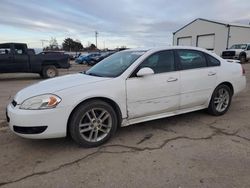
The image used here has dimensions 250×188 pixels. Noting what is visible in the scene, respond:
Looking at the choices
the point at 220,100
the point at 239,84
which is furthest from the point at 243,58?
the point at 220,100

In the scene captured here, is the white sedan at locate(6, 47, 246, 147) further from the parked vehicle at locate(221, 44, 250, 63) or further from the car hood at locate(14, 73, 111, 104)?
the parked vehicle at locate(221, 44, 250, 63)

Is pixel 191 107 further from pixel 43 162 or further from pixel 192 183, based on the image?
pixel 43 162

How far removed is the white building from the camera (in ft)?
112

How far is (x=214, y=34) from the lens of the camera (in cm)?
3550

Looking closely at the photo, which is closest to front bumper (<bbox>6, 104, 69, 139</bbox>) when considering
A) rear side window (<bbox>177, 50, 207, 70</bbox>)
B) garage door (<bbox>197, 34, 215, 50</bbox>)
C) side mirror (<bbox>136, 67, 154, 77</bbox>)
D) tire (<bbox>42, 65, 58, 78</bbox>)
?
side mirror (<bbox>136, 67, 154, 77</bbox>)

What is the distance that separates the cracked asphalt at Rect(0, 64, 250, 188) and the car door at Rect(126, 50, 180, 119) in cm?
46

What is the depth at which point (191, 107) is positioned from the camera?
471 centimetres

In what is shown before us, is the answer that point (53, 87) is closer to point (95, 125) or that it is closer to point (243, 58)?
point (95, 125)

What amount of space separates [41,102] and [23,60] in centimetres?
983

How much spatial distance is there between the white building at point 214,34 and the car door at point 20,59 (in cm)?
2888

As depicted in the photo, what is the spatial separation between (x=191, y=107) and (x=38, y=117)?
2.87m

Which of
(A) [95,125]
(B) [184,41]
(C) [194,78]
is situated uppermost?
(B) [184,41]

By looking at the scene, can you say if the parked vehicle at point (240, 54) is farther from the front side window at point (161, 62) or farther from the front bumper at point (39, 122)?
the front bumper at point (39, 122)

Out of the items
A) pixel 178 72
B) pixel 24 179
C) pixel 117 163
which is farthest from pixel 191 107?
pixel 24 179
